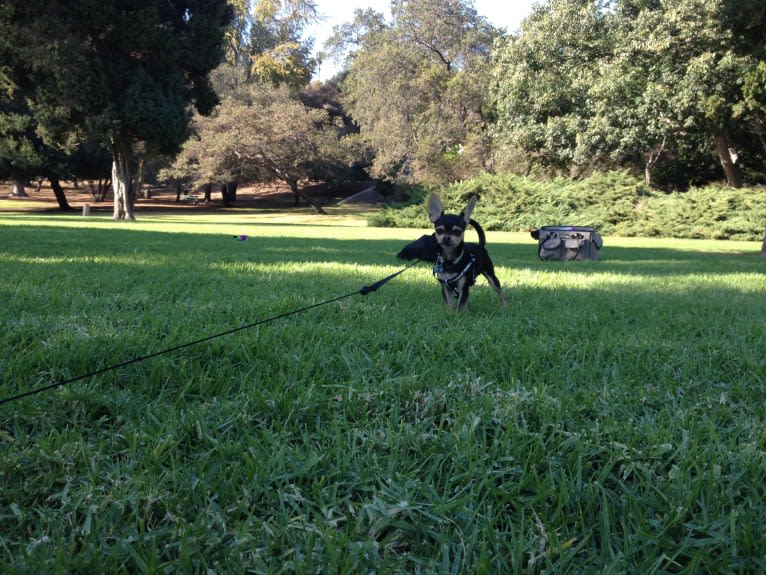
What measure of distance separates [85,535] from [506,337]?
254 cm

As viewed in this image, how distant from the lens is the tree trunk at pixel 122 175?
983 inches

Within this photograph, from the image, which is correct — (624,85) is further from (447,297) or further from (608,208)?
(447,297)

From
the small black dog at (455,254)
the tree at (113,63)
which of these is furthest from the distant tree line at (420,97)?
the small black dog at (455,254)

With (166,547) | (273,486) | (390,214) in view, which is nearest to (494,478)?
(273,486)

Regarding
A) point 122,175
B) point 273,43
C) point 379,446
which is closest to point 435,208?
point 379,446

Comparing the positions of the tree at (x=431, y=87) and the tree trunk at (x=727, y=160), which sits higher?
the tree at (x=431, y=87)

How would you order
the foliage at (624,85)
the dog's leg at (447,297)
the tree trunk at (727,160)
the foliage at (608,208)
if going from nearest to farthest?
1. the dog's leg at (447,297)
2. the foliage at (608,208)
3. the foliage at (624,85)
4. the tree trunk at (727,160)

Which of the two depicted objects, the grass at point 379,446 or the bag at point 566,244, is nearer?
the grass at point 379,446

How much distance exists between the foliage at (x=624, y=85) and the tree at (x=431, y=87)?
5813 millimetres

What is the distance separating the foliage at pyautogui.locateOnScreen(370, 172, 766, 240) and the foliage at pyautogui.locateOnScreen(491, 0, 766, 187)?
268 centimetres

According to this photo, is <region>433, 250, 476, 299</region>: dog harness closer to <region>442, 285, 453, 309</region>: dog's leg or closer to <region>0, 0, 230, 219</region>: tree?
<region>442, 285, 453, 309</region>: dog's leg

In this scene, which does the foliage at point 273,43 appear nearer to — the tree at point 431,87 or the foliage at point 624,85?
the tree at point 431,87

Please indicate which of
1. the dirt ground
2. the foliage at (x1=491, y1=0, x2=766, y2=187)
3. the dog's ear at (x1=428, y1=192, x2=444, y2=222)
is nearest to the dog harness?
the dog's ear at (x1=428, y1=192, x2=444, y2=222)

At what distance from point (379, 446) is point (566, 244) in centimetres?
928
